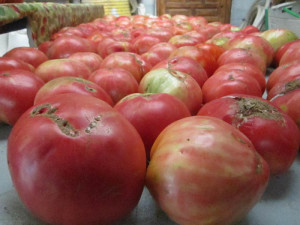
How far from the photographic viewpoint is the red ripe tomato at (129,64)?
77 centimetres

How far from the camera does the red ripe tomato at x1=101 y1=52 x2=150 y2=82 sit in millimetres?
767

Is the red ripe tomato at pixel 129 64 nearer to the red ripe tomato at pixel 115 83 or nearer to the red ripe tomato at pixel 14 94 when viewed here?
the red ripe tomato at pixel 115 83

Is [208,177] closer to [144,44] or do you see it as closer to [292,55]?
[292,55]

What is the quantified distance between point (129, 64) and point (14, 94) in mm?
318

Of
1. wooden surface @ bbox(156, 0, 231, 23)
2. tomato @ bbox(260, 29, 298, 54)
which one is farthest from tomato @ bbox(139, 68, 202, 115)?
wooden surface @ bbox(156, 0, 231, 23)

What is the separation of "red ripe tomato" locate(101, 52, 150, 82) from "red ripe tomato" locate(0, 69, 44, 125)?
248 millimetres

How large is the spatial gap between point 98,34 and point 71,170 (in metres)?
1.11

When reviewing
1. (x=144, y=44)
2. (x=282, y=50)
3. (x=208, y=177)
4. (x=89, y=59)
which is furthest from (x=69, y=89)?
(x=282, y=50)

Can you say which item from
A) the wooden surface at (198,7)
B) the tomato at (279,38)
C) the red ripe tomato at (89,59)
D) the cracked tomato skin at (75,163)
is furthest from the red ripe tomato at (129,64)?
the wooden surface at (198,7)

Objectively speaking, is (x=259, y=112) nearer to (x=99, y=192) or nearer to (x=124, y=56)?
(x=99, y=192)

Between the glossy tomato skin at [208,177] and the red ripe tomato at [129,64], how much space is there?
46 cm

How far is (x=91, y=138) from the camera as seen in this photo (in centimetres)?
30

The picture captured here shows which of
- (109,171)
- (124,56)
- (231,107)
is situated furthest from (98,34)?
(109,171)

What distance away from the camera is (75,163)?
286 mm
